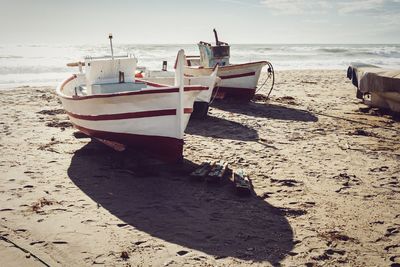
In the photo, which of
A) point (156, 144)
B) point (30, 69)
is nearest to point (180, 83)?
point (156, 144)

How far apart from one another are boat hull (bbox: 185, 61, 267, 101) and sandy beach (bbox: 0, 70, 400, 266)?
14.3 feet

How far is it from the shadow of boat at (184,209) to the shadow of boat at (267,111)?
553 cm

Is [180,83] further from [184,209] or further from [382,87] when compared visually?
[382,87]

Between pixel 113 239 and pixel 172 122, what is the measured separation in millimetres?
2952

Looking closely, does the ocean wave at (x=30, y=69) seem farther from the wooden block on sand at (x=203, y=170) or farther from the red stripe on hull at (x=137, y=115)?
the wooden block on sand at (x=203, y=170)

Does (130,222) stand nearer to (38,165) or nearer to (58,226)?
(58,226)

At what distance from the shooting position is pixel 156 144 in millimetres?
7129

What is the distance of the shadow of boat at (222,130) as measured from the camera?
9523 mm

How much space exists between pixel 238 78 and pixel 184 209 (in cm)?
973

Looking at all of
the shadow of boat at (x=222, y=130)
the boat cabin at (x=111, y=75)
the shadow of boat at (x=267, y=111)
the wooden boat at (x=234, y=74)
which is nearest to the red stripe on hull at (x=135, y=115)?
the boat cabin at (x=111, y=75)

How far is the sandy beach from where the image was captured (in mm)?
4262

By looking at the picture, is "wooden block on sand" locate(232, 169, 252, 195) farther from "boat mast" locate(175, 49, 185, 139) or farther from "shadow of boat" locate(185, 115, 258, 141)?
"shadow of boat" locate(185, 115, 258, 141)

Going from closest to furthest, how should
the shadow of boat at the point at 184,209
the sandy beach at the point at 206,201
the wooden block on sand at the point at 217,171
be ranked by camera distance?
1. the sandy beach at the point at 206,201
2. the shadow of boat at the point at 184,209
3. the wooden block on sand at the point at 217,171

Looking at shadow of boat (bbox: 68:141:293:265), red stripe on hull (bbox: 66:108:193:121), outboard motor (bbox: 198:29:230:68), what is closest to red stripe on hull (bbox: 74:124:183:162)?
shadow of boat (bbox: 68:141:293:265)
